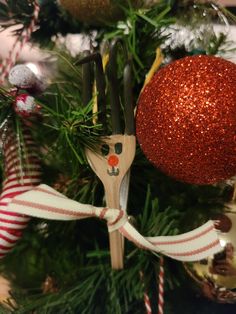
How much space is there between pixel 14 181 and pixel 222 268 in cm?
20

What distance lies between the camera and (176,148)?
0.33m

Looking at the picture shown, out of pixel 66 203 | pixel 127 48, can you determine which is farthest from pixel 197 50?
pixel 66 203

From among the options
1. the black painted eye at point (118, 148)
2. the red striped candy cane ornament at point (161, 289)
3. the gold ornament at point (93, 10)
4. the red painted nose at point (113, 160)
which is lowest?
the red striped candy cane ornament at point (161, 289)

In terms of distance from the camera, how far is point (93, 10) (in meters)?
0.42

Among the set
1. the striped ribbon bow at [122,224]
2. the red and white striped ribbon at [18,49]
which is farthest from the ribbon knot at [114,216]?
the red and white striped ribbon at [18,49]

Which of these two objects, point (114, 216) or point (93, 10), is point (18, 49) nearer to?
point (93, 10)

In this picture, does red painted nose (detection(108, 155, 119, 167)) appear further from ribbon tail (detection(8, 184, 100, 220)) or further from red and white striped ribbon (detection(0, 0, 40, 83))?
red and white striped ribbon (detection(0, 0, 40, 83))

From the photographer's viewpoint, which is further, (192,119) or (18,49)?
A: (18,49)

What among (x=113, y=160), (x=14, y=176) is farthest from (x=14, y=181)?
(x=113, y=160)

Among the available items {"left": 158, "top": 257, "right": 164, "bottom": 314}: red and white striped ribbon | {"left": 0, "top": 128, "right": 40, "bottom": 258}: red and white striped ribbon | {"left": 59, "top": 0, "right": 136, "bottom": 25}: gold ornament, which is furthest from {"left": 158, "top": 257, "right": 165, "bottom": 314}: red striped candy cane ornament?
{"left": 59, "top": 0, "right": 136, "bottom": 25}: gold ornament

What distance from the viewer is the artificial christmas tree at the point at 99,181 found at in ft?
1.15

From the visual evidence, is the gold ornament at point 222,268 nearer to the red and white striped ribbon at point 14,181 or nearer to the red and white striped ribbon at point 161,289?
the red and white striped ribbon at point 161,289

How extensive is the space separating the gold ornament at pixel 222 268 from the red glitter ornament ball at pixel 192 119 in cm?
6

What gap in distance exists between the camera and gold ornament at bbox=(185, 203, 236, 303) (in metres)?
0.37
